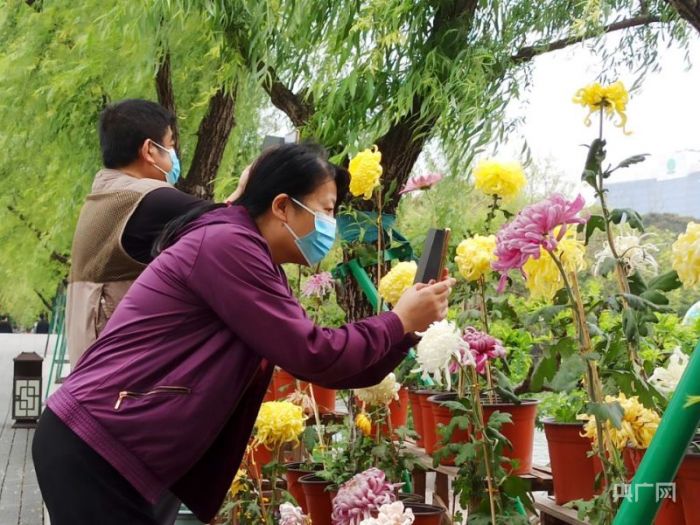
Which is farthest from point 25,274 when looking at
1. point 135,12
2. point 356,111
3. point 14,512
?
point 356,111

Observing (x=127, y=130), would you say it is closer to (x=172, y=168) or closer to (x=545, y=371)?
(x=172, y=168)

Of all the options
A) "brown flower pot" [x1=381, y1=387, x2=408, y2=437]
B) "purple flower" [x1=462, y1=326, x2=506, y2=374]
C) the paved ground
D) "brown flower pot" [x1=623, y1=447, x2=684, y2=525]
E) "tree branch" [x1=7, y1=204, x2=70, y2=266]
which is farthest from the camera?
"tree branch" [x1=7, y1=204, x2=70, y2=266]

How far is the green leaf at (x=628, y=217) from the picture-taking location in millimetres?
2383

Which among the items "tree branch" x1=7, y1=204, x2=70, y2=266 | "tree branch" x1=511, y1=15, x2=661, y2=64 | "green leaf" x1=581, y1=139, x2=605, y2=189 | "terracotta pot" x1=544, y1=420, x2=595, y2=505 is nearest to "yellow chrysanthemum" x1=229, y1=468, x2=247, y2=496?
"terracotta pot" x1=544, y1=420, x2=595, y2=505

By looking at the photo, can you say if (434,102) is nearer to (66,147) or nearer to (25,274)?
(66,147)

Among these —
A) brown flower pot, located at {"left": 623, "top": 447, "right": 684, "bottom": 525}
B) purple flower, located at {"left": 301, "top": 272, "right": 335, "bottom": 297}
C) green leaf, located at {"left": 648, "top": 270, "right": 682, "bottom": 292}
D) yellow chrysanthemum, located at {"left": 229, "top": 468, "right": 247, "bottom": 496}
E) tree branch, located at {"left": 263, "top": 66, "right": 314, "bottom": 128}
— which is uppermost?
tree branch, located at {"left": 263, "top": 66, "right": 314, "bottom": 128}

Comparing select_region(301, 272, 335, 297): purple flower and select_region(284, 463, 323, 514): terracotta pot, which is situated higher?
select_region(301, 272, 335, 297): purple flower

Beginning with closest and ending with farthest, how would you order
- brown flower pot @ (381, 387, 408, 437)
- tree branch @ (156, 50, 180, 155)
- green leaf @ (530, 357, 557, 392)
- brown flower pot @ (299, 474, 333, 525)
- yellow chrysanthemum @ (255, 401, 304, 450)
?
green leaf @ (530, 357, 557, 392), yellow chrysanthemum @ (255, 401, 304, 450), brown flower pot @ (299, 474, 333, 525), brown flower pot @ (381, 387, 408, 437), tree branch @ (156, 50, 180, 155)

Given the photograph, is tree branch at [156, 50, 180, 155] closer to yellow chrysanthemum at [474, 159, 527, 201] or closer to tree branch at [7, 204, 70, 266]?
yellow chrysanthemum at [474, 159, 527, 201]

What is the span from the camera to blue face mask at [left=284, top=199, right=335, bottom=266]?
2.29m

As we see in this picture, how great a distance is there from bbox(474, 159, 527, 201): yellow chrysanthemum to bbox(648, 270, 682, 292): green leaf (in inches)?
32.2

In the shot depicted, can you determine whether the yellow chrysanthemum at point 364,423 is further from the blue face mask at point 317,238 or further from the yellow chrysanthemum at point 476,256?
the blue face mask at point 317,238

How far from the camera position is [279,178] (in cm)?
228

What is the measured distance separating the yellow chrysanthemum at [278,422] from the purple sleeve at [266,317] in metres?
1.49
